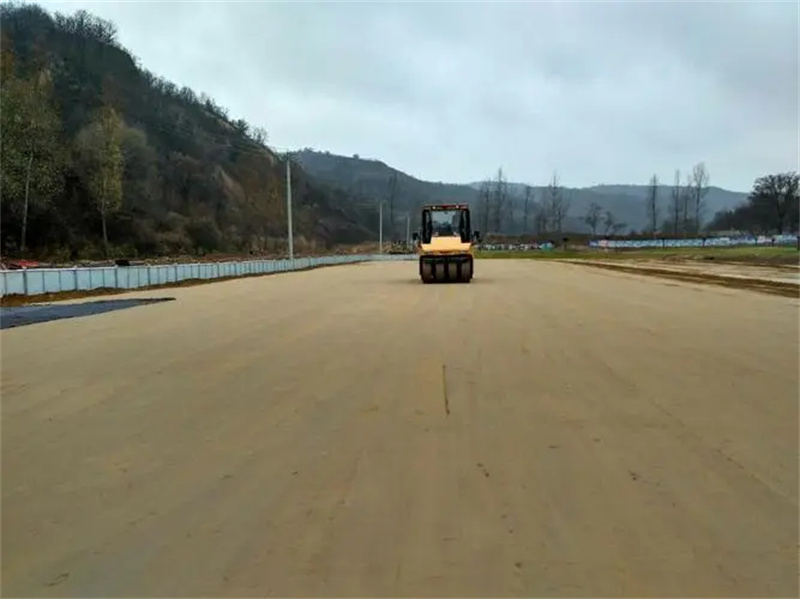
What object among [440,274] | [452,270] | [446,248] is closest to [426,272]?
[440,274]

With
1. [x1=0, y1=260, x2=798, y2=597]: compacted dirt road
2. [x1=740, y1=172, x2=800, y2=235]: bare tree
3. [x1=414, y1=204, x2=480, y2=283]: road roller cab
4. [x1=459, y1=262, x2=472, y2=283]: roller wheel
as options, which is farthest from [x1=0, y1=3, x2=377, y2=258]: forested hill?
[x1=740, y1=172, x2=800, y2=235]: bare tree

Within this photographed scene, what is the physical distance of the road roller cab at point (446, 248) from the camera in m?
31.7

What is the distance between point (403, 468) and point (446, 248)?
26.5 meters

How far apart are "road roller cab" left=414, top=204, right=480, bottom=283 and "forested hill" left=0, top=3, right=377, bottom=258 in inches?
1155

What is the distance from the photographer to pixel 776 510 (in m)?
4.76

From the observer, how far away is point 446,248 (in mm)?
31797

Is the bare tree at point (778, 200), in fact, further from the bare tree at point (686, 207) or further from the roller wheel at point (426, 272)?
the roller wheel at point (426, 272)

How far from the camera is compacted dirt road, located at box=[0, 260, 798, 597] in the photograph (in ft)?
12.9

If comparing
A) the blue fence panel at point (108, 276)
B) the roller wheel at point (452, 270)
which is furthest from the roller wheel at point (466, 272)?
the blue fence panel at point (108, 276)

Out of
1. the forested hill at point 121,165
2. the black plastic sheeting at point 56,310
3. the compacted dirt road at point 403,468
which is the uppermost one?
the forested hill at point 121,165

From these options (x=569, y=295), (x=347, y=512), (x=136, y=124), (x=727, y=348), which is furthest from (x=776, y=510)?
(x=136, y=124)

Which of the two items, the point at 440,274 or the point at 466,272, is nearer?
the point at 466,272

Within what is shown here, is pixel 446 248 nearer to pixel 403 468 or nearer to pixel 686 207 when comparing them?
pixel 403 468

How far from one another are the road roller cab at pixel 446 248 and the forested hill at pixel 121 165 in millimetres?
29326
